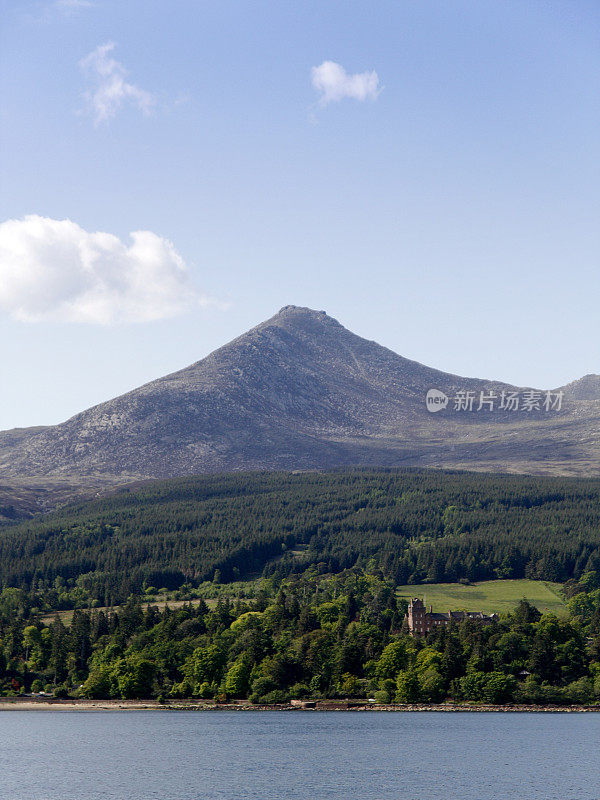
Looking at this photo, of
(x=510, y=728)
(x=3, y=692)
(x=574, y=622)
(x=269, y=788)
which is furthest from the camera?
(x=574, y=622)

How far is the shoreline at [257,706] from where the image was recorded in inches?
5817

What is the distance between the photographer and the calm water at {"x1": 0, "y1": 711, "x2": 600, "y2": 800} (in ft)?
319

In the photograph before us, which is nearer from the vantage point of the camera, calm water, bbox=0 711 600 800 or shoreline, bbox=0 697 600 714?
calm water, bbox=0 711 600 800

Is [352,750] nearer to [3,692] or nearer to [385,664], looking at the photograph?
[385,664]

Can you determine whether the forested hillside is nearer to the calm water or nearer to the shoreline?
the shoreline

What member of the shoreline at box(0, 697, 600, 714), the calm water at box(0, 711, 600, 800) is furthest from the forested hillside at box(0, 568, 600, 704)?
the calm water at box(0, 711, 600, 800)

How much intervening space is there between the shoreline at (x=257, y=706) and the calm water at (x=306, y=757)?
4030mm

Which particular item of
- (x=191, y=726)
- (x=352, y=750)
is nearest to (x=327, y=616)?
(x=191, y=726)

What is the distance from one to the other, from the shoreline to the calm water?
13.2 ft

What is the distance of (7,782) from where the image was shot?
335 feet

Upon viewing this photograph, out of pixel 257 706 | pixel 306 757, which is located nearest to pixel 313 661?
pixel 257 706

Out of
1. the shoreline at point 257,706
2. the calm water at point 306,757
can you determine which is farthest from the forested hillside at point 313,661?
the calm water at point 306,757

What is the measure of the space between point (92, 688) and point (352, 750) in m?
62.6

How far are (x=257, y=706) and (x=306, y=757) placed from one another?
45.7 m
